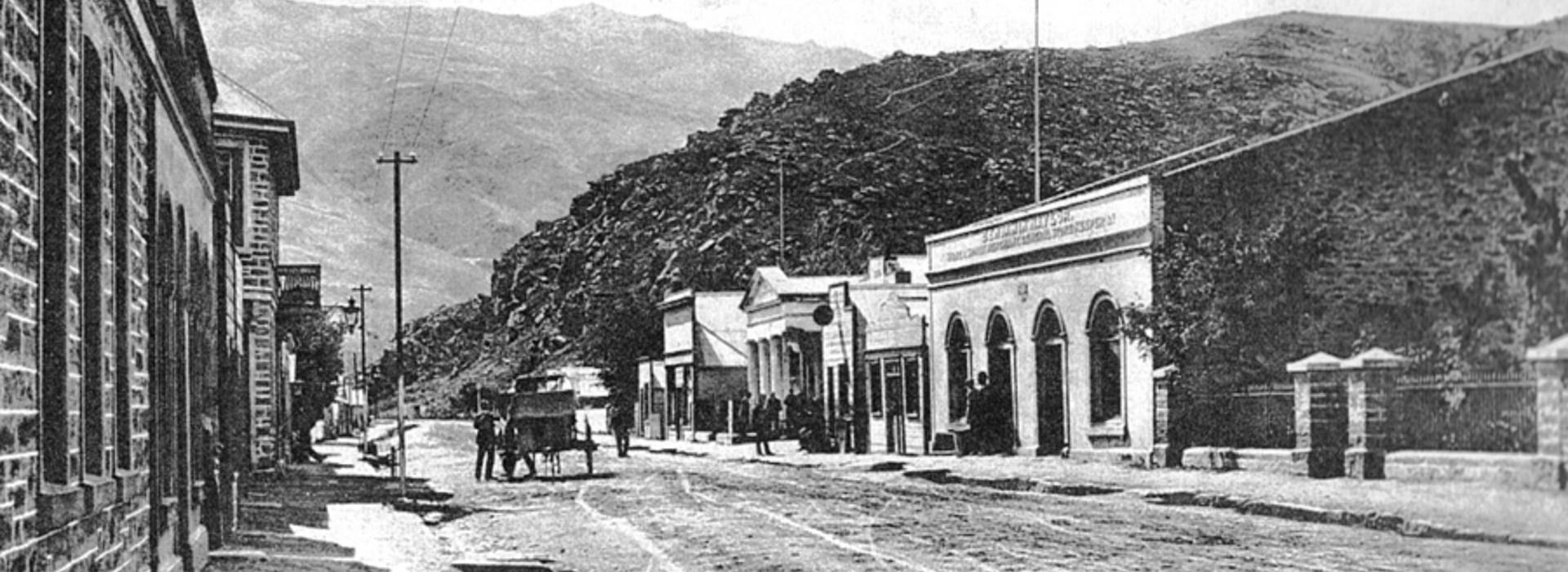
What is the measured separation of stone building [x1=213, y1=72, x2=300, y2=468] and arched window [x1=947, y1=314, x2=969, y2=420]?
42.4 ft

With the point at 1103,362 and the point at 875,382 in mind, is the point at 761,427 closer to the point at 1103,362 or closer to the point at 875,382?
the point at 875,382

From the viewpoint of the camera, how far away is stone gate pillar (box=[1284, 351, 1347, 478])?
62.7 ft

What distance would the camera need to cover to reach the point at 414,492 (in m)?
26.0

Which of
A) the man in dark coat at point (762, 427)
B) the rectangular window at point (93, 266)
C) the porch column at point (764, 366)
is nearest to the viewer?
the rectangular window at point (93, 266)

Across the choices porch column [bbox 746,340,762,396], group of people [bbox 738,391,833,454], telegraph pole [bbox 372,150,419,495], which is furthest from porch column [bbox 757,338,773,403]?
telegraph pole [bbox 372,150,419,495]

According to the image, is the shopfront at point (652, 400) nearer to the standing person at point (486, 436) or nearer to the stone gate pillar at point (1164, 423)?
the standing person at point (486, 436)

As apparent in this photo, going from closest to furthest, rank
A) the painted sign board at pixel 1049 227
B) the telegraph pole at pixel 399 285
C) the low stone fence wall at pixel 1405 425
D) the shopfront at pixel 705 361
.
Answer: the low stone fence wall at pixel 1405 425
the telegraph pole at pixel 399 285
the painted sign board at pixel 1049 227
the shopfront at pixel 705 361

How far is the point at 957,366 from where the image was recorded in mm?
36125

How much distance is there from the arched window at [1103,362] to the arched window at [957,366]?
212 inches

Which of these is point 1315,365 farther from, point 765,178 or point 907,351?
point 765,178

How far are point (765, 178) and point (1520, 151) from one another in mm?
80784

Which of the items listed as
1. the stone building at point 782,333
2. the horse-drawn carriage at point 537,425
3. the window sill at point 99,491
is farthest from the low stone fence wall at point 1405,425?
the stone building at point 782,333

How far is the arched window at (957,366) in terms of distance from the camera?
35688 millimetres

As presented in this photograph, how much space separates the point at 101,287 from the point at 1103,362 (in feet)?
75.1
